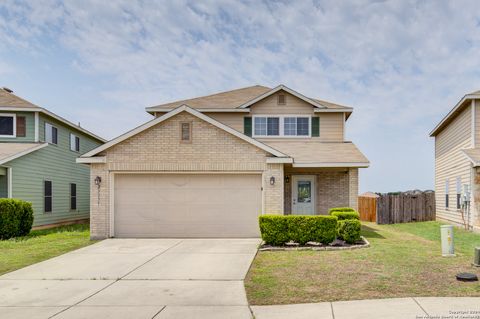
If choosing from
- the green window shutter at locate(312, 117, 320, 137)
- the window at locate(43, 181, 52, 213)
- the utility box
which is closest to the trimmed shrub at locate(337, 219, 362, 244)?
the utility box

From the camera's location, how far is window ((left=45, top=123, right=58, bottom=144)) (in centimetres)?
2080

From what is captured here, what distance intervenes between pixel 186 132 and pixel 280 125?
6446 mm

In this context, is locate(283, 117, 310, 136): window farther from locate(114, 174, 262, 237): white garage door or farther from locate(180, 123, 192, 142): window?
locate(180, 123, 192, 142): window

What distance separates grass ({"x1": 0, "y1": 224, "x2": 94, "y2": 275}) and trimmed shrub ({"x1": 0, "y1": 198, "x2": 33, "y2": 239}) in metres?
0.35

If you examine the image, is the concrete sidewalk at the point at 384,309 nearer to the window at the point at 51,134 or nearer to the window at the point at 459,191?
the window at the point at 459,191

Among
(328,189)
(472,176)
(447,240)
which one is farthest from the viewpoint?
(328,189)

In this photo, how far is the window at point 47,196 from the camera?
66.7 ft

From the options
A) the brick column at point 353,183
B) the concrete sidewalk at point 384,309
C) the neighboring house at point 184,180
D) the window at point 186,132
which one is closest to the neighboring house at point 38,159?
the neighboring house at point 184,180

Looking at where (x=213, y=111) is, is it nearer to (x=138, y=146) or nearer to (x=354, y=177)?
(x=138, y=146)

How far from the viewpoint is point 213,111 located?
20.1 m

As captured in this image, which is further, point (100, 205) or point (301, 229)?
point (100, 205)

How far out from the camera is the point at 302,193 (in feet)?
62.2

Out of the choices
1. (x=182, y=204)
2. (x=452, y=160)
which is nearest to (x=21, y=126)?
(x=182, y=204)

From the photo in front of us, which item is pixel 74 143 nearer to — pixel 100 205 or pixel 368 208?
pixel 100 205
